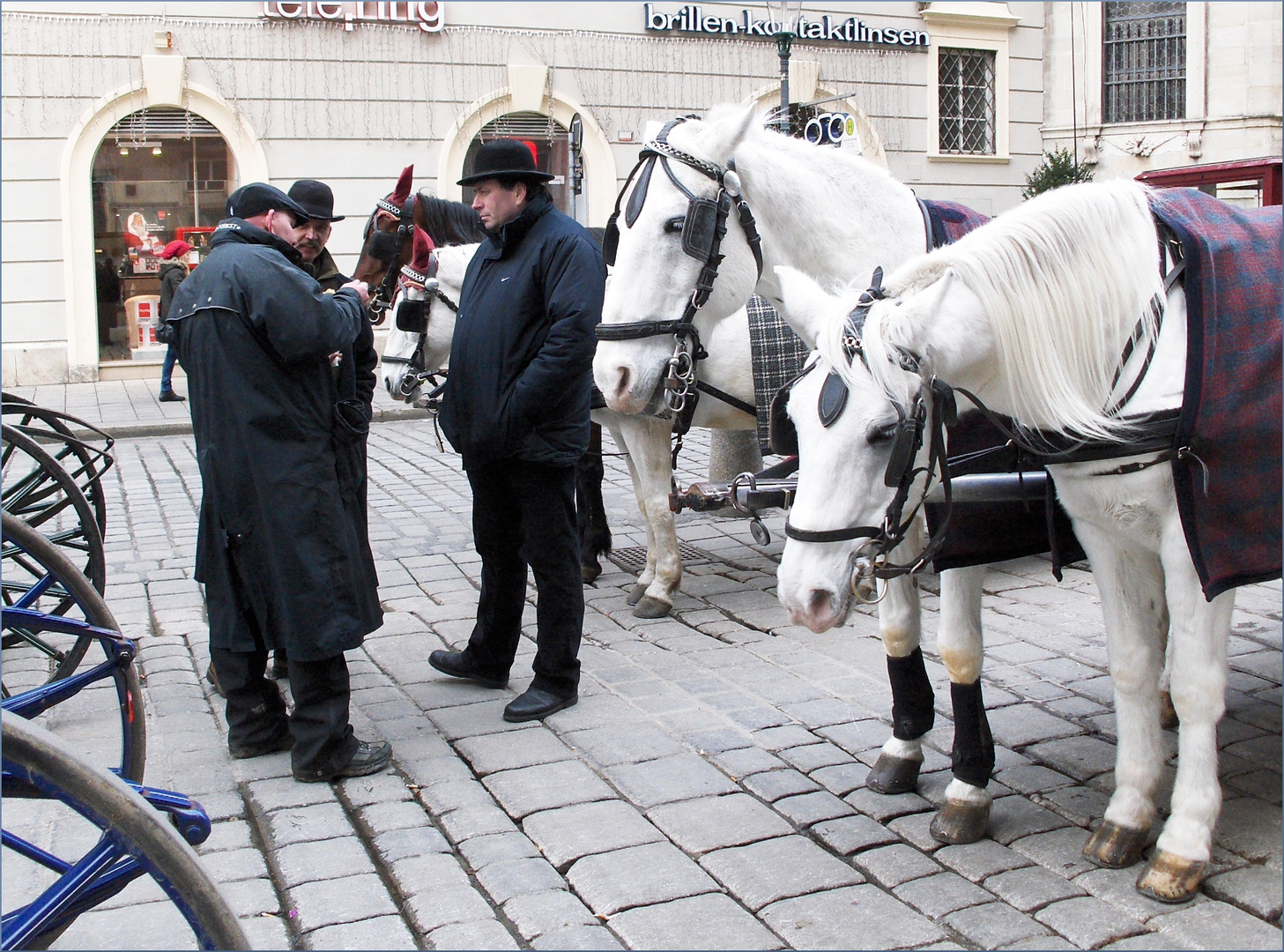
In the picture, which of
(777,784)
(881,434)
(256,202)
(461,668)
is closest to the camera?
(881,434)

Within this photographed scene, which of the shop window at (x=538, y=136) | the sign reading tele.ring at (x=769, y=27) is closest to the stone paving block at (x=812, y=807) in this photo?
the shop window at (x=538, y=136)

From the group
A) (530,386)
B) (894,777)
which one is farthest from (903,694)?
(530,386)

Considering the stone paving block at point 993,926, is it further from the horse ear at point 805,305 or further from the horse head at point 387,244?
the horse head at point 387,244

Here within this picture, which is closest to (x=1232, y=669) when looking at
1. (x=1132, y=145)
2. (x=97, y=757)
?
(x=97, y=757)

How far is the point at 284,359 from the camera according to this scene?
3.72 m

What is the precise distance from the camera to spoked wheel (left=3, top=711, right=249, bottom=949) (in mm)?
1827

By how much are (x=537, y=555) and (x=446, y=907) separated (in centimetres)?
162

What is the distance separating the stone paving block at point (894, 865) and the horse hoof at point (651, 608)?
245 cm

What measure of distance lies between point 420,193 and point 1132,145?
21.7 m

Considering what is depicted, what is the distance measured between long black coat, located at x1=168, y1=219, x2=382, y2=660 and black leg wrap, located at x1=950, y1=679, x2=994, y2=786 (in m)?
1.83

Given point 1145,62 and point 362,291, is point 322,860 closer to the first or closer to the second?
point 362,291

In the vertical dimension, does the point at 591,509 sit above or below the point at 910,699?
above

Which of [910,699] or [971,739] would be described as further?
[910,699]

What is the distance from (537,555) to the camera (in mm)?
4336
